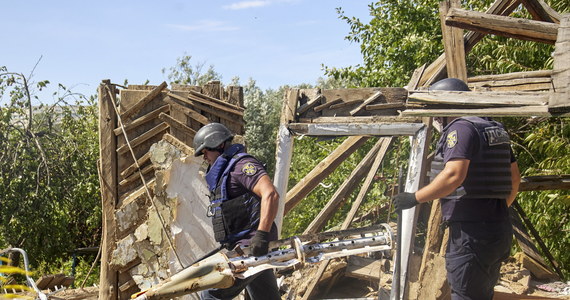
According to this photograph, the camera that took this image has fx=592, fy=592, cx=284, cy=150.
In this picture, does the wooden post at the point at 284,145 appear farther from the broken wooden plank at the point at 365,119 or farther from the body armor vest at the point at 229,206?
the body armor vest at the point at 229,206

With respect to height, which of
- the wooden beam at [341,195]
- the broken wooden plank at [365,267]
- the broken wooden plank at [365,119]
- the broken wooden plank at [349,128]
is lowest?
the broken wooden plank at [365,267]

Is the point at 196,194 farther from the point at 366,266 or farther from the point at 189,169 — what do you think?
the point at 366,266

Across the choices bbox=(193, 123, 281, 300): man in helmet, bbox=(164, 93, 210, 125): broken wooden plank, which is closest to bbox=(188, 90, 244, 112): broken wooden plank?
bbox=(164, 93, 210, 125): broken wooden plank

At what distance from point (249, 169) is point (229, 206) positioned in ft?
1.04

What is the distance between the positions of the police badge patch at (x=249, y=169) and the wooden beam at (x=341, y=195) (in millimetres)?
2929

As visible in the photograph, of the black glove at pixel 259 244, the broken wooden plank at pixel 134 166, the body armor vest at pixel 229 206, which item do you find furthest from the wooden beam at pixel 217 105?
the black glove at pixel 259 244

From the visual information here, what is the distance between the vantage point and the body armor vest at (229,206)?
4094 mm

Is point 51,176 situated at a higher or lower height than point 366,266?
higher

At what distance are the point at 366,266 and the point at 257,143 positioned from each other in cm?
1669

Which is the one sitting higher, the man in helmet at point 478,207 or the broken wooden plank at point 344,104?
the broken wooden plank at point 344,104

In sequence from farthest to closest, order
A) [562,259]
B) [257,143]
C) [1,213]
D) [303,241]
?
1. [257,143]
2. [1,213]
3. [562,259]
4. [303,241]

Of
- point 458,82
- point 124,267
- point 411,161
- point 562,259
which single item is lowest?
point 562,259

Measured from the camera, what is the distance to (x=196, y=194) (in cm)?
534

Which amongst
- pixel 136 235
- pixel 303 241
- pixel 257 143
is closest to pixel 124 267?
pixel 136 235
